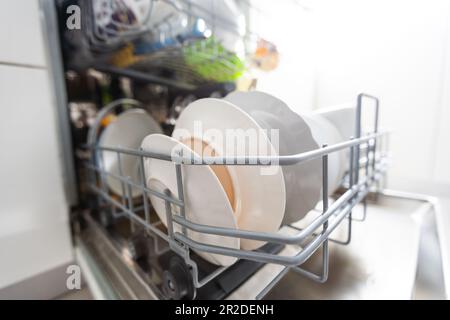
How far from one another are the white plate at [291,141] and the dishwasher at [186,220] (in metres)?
0.04

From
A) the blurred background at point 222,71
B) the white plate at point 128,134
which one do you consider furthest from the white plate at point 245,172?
the white plate at point 128,134

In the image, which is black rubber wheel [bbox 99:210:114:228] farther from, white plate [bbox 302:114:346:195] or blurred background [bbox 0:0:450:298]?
white plate [bbox 302:114:346:195]

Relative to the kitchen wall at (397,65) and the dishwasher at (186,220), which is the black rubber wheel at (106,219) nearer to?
the dishwasher at (186,220)

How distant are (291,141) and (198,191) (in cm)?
15

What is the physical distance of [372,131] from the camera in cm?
52

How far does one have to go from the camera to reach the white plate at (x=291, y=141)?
0.31 m

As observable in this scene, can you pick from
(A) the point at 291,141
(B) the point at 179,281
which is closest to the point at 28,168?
(B) the point at 179,281

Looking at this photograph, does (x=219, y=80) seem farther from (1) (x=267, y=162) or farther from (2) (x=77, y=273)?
(2) (x=77, y=273)

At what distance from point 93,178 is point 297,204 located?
0.59 m

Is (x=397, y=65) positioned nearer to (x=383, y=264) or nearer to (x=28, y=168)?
(x=383, y=264)

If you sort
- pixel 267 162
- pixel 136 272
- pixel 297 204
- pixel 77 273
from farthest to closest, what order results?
pixel 77 273 < pixel 136 272 < pixel 297 204 < pixel 267 162

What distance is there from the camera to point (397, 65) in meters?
0.46

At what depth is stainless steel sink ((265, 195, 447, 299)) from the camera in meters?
0.39
